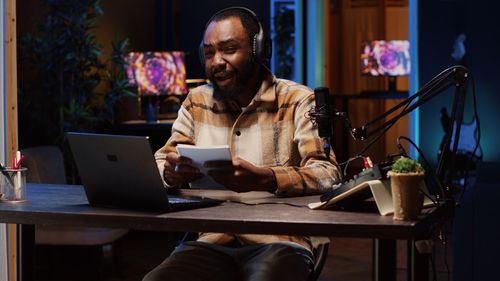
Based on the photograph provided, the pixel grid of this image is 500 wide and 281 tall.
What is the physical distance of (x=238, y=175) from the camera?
2.53 m

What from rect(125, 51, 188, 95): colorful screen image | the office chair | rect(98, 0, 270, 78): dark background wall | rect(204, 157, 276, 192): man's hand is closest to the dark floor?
the office chair

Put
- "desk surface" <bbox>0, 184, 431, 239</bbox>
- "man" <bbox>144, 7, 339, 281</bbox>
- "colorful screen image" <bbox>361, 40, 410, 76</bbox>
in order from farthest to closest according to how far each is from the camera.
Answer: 1. "colorful screen image" <bbox>361, 40, 410, 76</bbox>
2. "man" <bbox>144, 7, 339, 281</bbox>
3. "desk surface" <bbox>0, 184, 431, 239</bbox>

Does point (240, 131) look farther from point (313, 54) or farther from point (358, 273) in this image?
point (313, 54)

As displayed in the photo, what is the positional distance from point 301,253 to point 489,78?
18.4ft

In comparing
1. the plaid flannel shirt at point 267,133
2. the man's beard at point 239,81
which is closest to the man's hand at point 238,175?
the plaid flannel shirt at point 267,133

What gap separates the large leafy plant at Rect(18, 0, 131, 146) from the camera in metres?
5.95

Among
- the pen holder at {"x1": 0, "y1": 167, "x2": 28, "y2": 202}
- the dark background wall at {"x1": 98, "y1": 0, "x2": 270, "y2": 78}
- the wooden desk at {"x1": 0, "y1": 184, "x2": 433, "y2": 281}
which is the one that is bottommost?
the wooden desk at {"x1": 0, "y1": 184, "x2": 433, "y2": 281}

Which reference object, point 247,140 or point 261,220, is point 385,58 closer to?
point 247,140

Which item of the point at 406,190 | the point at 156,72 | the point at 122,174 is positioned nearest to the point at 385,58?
the point at 156,72

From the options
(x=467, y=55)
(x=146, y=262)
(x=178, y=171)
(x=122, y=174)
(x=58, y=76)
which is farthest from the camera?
(x=467, y=55)

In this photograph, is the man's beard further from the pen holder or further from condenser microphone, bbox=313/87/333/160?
the pen holder

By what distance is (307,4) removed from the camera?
9.34m

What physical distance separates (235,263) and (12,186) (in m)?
0.70

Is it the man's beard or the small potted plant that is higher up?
the man's beard
